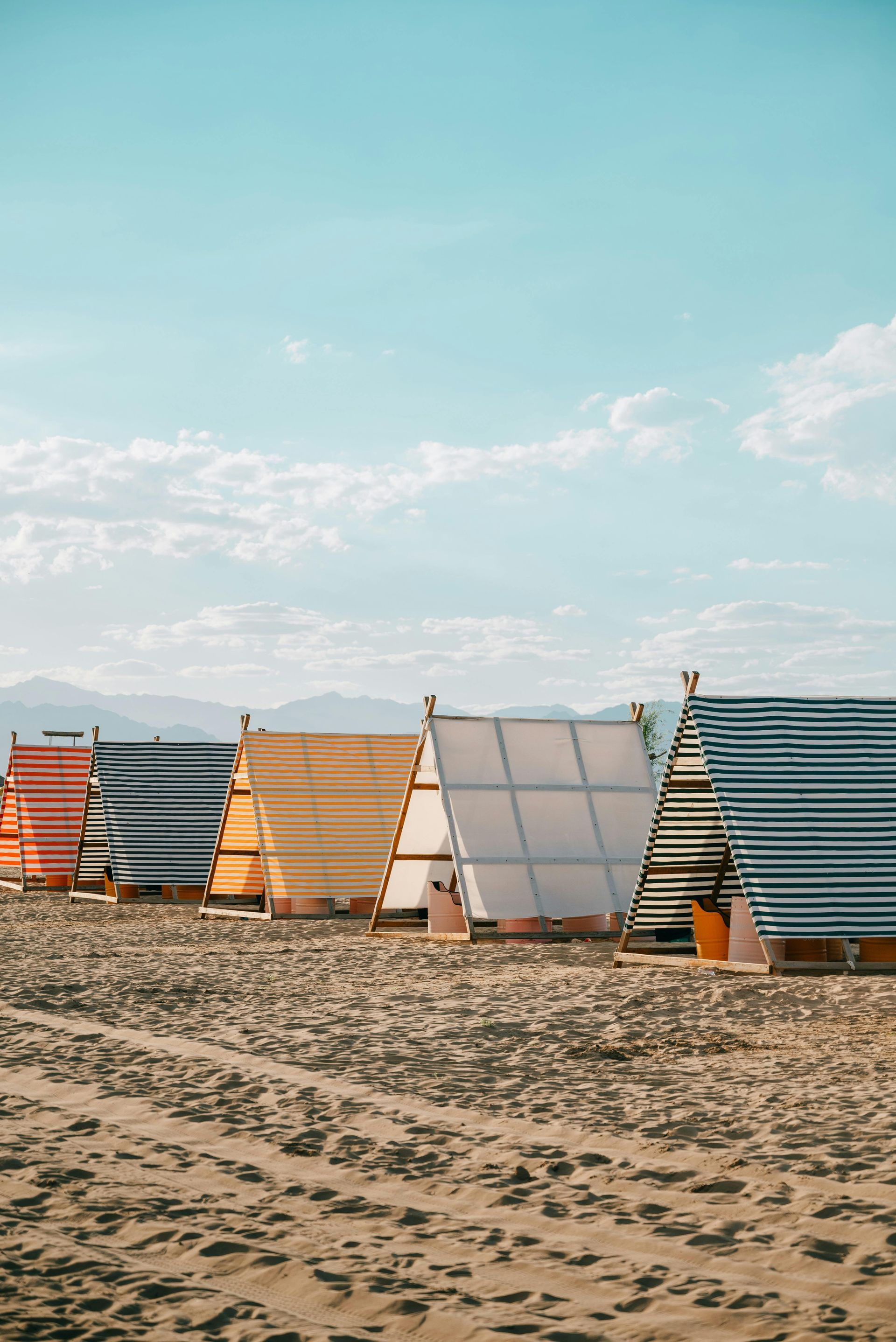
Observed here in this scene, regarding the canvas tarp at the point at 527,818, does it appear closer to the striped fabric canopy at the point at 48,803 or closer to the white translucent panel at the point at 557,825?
the white translucent panel at the point at 557,825

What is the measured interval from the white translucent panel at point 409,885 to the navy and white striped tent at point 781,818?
14.0 feet

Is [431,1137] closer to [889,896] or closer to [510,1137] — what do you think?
[510,1137]

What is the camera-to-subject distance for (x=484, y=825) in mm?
13836

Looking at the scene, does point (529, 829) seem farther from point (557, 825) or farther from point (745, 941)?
point (745, 941)

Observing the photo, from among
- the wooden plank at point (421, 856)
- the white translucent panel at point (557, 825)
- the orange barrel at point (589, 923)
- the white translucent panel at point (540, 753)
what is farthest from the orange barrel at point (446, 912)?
the white translucent panel at point (540, 753)

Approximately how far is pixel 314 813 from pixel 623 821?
4.95 metres

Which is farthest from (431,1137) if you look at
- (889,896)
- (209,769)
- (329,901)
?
(209,769)

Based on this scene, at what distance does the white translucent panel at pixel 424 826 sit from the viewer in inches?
573

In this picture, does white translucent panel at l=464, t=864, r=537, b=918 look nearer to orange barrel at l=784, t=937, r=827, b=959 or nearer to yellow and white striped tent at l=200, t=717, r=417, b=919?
orange barrel at l=784, t=937, r=827, b=959

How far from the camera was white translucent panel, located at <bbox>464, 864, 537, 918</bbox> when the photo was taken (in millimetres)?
13492

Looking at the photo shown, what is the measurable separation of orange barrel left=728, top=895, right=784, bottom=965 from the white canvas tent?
338 cm

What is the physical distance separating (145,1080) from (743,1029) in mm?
3743

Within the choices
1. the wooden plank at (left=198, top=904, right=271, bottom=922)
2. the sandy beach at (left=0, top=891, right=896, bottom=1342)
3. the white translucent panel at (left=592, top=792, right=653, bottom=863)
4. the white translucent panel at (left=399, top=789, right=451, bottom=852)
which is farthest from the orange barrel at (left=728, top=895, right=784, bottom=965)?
the wooden plank at (left=198, top=904, right=271, bottom=922)

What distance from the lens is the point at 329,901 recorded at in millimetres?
17000
